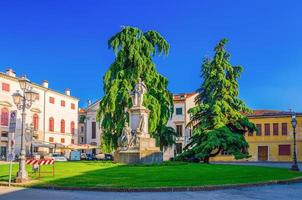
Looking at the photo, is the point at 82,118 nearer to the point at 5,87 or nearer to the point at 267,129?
the point at 5,87

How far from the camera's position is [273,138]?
58250 millimetres

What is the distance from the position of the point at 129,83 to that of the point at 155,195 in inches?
906

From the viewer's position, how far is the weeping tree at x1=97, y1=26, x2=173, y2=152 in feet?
115

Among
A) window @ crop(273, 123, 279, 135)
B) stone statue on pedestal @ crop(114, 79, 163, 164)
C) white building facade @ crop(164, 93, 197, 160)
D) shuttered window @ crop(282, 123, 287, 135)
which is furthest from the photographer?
white building facade @ crop(164, 93, 197, 160)

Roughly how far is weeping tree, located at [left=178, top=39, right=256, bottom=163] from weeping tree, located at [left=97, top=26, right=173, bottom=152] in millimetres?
4003

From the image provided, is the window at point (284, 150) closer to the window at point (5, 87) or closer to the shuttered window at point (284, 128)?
the shuttered window at point (284, 128)

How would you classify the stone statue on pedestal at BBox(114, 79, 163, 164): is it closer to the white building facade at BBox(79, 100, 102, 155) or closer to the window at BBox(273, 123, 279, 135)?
the window at BBox(273, 123, 279, 135)

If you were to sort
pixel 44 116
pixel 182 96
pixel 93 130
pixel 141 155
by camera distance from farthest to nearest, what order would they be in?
1. pixel 93 130
2. pixel 182 96
3. pixel 44 116
4. pixel 141 155

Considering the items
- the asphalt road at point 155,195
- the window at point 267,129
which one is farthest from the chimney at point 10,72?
the asphalt road at point 155,195

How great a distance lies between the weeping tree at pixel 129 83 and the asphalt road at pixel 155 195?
2051cm

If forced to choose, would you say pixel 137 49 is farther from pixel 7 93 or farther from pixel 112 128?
pixel 7 93

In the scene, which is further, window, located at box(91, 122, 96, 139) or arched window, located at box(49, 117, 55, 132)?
window, located at box(91, 122, 96, 139)

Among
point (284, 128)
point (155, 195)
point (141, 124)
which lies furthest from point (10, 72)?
point (155, 195)

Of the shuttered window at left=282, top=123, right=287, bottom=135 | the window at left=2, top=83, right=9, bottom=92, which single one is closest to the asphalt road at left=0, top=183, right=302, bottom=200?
the window at left=2, top=83, right=9, bottom=92
